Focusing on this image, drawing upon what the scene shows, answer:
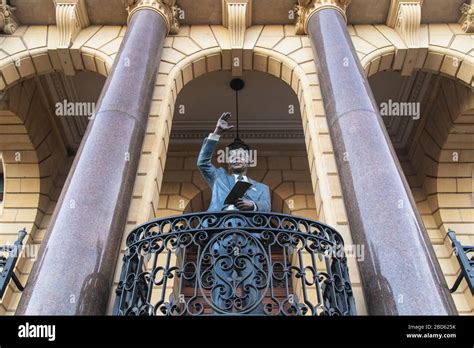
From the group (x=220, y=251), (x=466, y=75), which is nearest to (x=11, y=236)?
(x=220, y=251)

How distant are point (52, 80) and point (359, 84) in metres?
7.14

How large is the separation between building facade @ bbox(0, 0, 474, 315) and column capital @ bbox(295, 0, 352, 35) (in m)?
0.05

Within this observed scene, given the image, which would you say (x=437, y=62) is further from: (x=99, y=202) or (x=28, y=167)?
(x=28, y=167)

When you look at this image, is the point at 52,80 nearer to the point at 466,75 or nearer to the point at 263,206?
the point at 263,206

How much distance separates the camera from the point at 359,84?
7293mm

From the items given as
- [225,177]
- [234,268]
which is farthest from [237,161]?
[234,268]

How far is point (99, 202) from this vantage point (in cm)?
568

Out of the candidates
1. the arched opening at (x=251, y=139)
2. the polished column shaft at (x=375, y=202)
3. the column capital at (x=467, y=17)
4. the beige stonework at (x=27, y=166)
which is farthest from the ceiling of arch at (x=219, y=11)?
the beige stonework at (x=27, y=166)

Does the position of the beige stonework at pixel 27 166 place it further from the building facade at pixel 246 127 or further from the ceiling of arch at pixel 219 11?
the ceiling of arch at pixel 219 11

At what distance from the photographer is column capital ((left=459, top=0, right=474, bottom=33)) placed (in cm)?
930

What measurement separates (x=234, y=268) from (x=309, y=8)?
5.90 meters

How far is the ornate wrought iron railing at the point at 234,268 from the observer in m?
4.88

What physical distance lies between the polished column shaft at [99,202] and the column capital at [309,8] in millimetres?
2879

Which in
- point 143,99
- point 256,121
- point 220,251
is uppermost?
point 256,121
